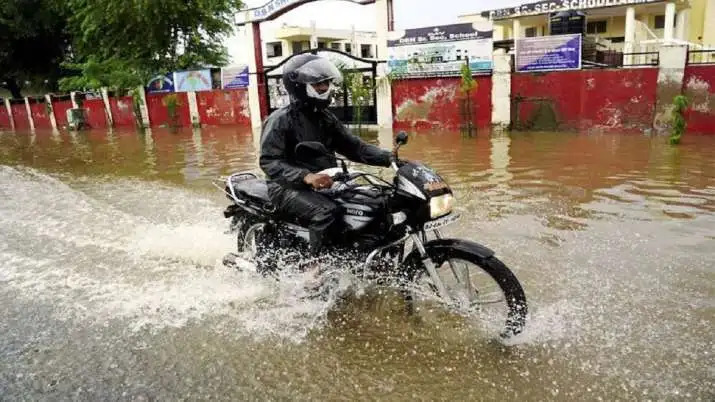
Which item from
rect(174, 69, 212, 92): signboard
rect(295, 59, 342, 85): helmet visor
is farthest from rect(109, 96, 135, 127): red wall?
rect(295, 59, 342, 85): helmet visor

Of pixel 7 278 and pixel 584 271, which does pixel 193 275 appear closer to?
pixel 7 278

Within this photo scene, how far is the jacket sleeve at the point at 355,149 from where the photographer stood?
3871 millimetres

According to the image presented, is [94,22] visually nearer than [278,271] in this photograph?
No

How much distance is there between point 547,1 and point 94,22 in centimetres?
1911

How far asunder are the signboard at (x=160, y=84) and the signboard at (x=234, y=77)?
301 cm

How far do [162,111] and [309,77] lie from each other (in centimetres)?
2163

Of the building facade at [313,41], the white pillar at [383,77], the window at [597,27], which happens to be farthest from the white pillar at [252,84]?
the building facade at [313,41]

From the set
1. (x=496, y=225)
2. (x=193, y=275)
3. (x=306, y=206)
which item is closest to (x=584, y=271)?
(x=496, y=225)

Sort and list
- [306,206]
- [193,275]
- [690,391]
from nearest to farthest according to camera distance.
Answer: [690,391] < [306,206] < [193,275]

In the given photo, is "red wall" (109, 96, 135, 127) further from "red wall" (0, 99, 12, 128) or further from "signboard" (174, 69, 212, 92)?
"red wall" (0, 99, 12, 128)

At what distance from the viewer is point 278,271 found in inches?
168

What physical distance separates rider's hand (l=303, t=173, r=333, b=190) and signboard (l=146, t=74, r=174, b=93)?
837 inches

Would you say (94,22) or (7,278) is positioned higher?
(94,22)

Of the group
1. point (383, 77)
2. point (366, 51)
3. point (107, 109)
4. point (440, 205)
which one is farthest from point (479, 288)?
point (366, 51)
